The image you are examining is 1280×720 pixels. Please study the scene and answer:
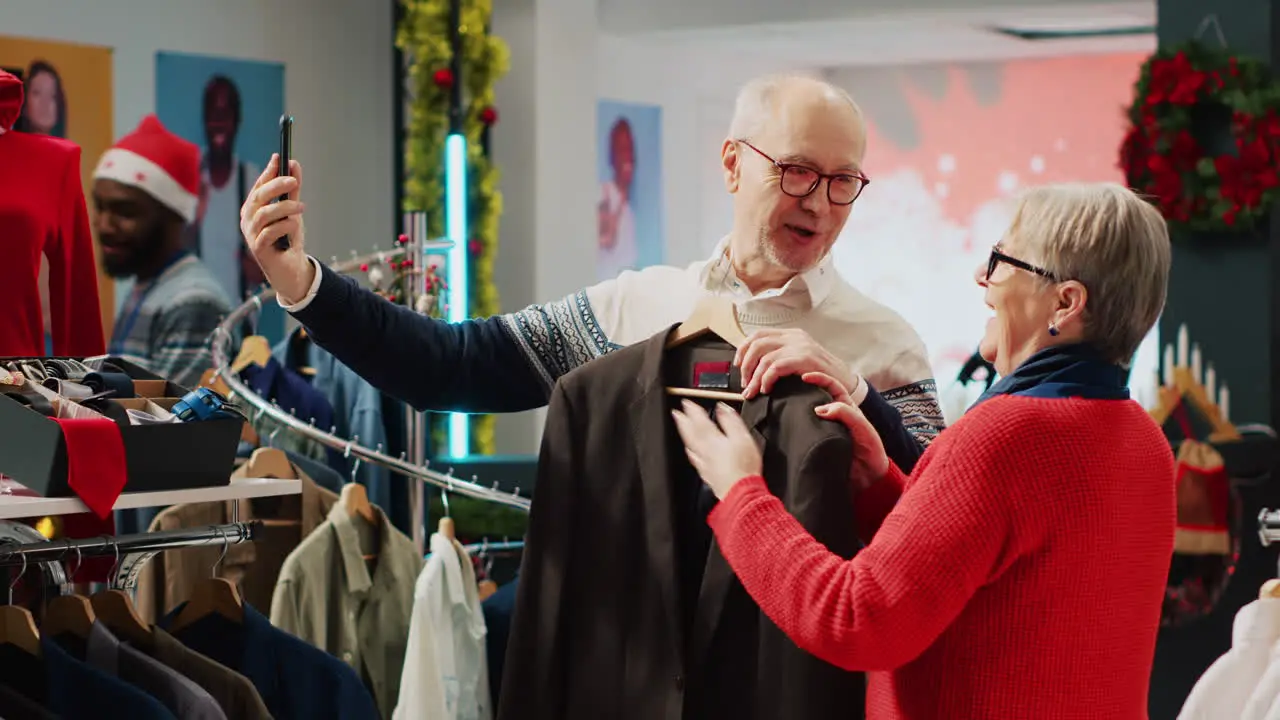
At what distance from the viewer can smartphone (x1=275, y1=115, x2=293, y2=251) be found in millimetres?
1995

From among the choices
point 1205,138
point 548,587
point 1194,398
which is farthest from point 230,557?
point 1205,138

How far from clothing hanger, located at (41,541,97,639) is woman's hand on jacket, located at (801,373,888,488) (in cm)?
112

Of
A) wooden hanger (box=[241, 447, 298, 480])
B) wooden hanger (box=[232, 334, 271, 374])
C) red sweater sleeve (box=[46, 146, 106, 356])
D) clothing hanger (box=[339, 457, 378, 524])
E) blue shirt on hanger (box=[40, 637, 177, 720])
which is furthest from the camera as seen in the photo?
wooden hanger (box=[232, 334, 271, 374])

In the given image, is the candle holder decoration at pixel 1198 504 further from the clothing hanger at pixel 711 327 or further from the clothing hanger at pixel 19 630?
the clothing hanger at pixel 19 630

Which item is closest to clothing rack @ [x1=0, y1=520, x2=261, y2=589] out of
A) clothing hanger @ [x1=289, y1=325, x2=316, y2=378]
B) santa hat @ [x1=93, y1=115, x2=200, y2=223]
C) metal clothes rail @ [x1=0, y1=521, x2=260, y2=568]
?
metal clothes rail @ [x1=0, y1=521, x2=260, y2=568]

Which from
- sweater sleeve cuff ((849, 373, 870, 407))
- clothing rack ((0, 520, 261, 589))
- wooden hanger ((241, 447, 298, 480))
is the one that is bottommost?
wooden hanger ((241, 447, 298, 480))

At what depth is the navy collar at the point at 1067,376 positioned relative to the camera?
1.71m

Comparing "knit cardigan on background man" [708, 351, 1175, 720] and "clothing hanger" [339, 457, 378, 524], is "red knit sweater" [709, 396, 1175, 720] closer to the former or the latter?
"knit cardigan on background man" [708, 351, 1175, 720]

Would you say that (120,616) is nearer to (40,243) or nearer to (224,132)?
(40,243)

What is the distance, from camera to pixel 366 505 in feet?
10.6

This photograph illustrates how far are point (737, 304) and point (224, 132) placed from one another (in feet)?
13.8

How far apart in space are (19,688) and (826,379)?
1250 mm

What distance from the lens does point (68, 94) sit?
541 cm

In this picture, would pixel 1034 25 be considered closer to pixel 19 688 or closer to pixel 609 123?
pixel 609 123
